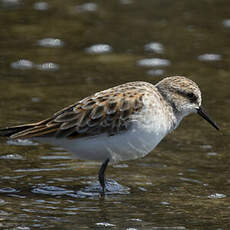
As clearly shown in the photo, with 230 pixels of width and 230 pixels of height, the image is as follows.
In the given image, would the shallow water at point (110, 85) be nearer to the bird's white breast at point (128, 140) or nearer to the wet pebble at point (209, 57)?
the wet pebble at point (209, 57)

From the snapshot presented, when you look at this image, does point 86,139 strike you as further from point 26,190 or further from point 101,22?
point 101,22

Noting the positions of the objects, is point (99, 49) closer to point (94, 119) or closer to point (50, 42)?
point (50, 42)

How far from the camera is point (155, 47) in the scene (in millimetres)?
10297

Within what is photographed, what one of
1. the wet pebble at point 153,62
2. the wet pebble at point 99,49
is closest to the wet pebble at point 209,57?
the wet pebble at point 153,62

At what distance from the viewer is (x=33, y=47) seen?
33.8 feet

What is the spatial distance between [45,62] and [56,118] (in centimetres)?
373

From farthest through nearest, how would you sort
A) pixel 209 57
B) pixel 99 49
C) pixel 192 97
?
pixel 99 49 → pixel 209 57 → pixel 192 97

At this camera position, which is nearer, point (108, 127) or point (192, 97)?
point (108, 127)

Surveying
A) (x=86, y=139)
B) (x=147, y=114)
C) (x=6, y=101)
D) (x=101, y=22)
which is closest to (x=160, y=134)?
(x=147, y=114)

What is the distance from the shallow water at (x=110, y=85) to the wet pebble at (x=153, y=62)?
0.01 m

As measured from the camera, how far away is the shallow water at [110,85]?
19.2 ft

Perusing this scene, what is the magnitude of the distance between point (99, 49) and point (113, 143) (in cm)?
446

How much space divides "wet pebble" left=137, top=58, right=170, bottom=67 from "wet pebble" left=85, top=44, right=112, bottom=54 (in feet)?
2.11

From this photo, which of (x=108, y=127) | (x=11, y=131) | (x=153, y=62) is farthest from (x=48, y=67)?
(x=108, y=127)
